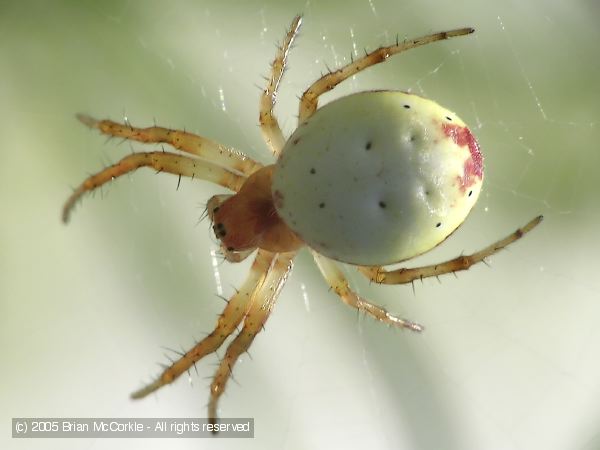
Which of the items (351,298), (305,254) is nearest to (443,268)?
(351,298)

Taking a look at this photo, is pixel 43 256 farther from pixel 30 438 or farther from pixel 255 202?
pixel 255 202

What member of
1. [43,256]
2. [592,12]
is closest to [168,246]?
[43,256]

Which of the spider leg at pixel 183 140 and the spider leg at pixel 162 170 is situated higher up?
the spider leg at pixel 183 140

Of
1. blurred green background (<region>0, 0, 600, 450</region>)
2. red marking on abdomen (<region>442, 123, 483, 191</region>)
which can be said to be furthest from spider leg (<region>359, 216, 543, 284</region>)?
blurred green background (<region>0, 0, 600, 450</region>)

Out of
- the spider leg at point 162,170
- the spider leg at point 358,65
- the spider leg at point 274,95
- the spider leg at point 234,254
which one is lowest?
the spider leg at point 234,254

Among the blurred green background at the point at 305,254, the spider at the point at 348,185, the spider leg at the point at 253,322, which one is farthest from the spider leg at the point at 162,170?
the blurred green background at the point at 305,254

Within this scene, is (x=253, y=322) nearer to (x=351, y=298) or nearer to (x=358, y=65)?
(x=351, y=298)

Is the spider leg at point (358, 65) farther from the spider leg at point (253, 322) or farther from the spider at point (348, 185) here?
the spider leg at point (253, 322)
